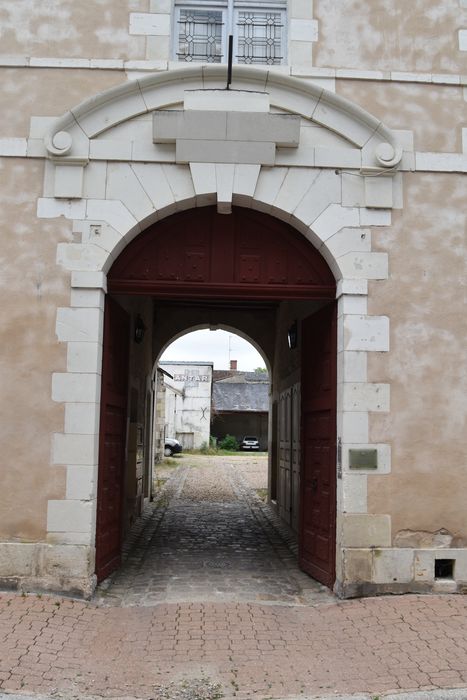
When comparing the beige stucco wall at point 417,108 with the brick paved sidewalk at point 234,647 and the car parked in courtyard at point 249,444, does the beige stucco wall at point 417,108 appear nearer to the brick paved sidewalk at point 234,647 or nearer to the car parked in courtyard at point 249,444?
the brick paved sidewalk at point 234,647

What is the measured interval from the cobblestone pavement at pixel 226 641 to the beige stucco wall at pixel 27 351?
0.79 metres

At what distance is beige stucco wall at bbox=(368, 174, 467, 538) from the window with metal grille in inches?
73.9

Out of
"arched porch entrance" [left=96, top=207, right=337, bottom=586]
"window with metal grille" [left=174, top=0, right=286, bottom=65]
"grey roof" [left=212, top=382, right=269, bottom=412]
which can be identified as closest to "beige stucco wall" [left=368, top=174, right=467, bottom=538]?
"arched porch entrance" [left=96, top=207, right=337, bottom=586]

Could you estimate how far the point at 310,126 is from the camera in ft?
19.8

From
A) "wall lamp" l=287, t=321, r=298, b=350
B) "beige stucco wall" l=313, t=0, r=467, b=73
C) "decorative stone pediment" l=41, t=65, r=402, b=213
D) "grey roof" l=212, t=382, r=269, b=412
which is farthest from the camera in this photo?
"grey roof" l=212, t=382, r=269, b=412

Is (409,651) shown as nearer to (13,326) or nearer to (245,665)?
(245,665)

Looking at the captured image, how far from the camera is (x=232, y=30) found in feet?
20.7

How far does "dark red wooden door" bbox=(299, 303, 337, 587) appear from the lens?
19.7ft

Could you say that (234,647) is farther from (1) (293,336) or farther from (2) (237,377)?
(2) (237,377)

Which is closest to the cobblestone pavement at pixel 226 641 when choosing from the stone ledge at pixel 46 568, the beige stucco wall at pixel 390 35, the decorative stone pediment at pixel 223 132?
the stone ledge at pixel 46 568

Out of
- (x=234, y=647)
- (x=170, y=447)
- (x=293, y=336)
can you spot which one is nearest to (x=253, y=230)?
(x=293, y=336)

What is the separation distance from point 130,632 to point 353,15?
575cm

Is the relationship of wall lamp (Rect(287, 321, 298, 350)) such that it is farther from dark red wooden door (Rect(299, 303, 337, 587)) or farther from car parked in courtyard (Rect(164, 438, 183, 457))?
car parked in courtyard (Rect(164, 438, 183, 457))

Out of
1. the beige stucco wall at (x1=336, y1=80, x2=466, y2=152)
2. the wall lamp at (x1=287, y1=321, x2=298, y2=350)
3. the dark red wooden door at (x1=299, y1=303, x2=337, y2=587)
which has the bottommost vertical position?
the dark red wooden door at (x1=299, y1=303, x2=337, y2=587)
